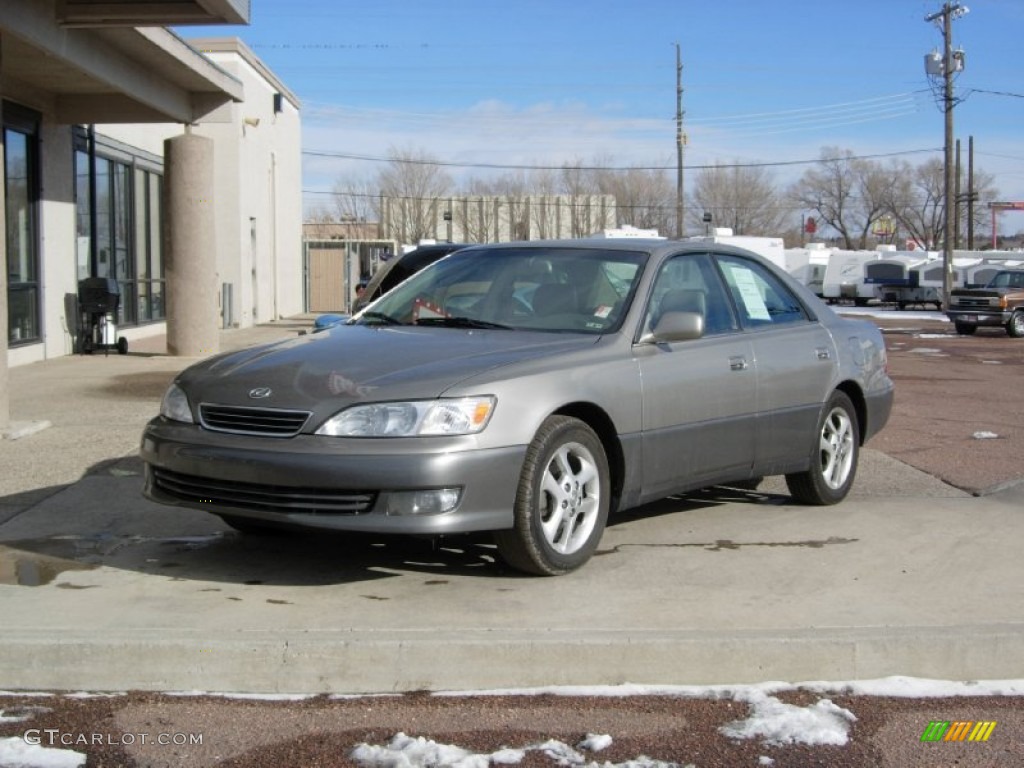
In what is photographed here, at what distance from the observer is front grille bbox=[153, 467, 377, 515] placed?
16.0ft

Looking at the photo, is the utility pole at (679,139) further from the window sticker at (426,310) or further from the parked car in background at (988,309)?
the window sticker at (426,310)

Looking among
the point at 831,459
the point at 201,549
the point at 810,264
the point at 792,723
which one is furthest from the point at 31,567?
the point at 810,264

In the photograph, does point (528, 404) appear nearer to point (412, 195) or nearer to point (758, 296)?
point (758, 296)

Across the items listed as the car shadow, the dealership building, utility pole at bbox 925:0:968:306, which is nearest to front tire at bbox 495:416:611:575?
the car shadow

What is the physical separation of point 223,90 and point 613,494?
13.2m

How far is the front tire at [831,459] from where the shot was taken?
23.1ft

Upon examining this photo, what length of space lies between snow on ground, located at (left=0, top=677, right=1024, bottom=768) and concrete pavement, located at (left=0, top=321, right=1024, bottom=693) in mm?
85

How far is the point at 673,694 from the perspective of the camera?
435cm

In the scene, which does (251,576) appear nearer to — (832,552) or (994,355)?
(832,552)

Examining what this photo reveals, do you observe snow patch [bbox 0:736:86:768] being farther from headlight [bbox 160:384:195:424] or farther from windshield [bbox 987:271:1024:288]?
windshield [bbox 987:271:1024:288]

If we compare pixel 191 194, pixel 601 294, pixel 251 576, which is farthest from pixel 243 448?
pixel 191 194

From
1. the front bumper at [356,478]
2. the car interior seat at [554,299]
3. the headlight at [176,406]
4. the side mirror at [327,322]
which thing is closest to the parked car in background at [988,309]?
the side mirror at [327,322]

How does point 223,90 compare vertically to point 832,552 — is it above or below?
above

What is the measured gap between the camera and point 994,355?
75.0 ft
